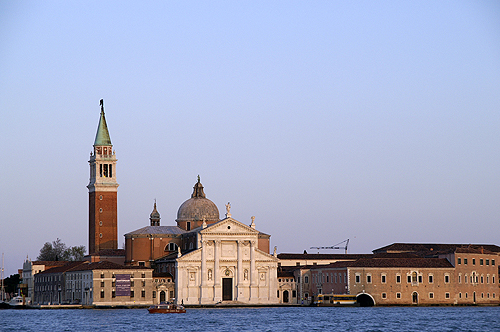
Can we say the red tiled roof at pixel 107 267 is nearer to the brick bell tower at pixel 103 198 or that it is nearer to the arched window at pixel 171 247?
the arched window at pixel 171 247

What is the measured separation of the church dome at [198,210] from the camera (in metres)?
106

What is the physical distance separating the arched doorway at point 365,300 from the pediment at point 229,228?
11770 mm

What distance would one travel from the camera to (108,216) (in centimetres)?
11006

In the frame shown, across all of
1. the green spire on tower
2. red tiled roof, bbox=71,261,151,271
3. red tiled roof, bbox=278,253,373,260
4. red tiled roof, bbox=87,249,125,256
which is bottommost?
red tiled roof, bbox=71,261,151,271

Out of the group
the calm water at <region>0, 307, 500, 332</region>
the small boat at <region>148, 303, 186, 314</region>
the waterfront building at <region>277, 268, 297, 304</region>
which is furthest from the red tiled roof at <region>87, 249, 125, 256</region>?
the small boat at <region>148, 303, 186, 314</region>

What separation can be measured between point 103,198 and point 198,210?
35.8 ft

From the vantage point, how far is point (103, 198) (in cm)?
11012

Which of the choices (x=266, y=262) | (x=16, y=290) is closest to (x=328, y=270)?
(x=266, y=262)

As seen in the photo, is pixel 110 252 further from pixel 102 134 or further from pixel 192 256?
pixel 192 256

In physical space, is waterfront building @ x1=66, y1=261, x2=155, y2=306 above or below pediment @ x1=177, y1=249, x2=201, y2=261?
below

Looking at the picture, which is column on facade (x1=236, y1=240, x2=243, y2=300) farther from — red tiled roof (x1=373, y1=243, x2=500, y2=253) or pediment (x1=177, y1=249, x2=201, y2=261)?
red tiled roof (x1=373, y1=243, x2=500, y2=253)

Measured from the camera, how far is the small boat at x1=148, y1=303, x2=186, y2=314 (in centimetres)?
8731

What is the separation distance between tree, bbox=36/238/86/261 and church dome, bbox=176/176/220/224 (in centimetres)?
3340

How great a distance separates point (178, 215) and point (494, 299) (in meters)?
33.7
